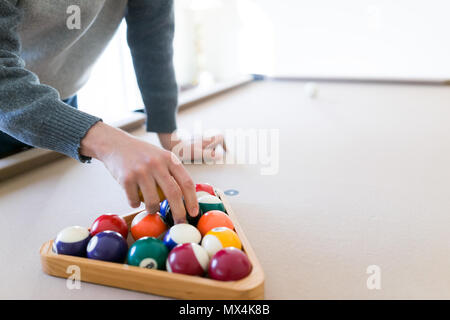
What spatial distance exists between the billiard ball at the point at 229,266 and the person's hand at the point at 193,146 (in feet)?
2.21

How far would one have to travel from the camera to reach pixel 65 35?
1.15m

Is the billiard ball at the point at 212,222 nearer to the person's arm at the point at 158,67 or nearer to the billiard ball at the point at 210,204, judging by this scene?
the billiard ball at the point at 210,204

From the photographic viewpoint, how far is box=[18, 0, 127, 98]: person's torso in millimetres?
1019

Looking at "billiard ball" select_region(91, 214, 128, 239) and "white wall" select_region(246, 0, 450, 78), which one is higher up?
"white wall" select_region(246, 0, 450, 78)

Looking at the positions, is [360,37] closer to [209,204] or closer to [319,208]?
[319,208]

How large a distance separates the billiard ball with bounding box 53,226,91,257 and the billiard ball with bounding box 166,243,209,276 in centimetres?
18

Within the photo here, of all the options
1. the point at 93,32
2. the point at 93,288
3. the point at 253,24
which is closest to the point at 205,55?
the point at 253,24

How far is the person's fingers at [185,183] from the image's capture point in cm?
76

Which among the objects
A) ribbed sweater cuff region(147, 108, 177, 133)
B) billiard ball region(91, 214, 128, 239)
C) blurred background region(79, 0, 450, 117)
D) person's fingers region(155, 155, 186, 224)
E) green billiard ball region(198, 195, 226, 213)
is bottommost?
billiard ball region(91, 214, 128, 239)

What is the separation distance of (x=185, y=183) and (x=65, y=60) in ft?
2.64

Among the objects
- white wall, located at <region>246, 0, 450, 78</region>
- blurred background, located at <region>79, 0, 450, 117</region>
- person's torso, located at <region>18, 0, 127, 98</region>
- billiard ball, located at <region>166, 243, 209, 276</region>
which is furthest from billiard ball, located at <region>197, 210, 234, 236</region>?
white wall, located at <region>246, 0, 450, 78</region>

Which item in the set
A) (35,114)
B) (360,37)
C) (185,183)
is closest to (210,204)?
(185,183)

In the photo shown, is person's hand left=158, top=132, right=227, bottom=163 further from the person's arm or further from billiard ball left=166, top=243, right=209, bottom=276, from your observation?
billiard ball left=166, top=243, right=209, bottom=276
